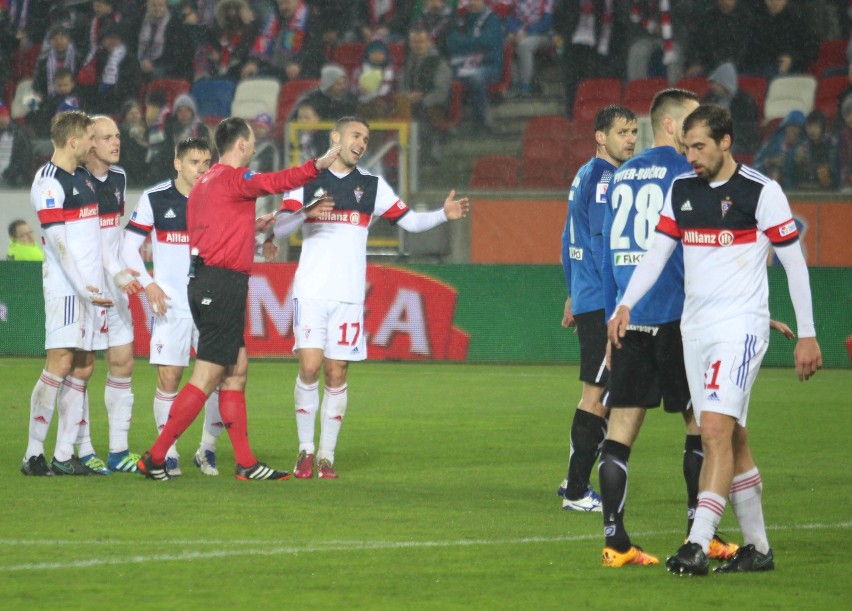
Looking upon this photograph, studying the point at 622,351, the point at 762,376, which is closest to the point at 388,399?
the point at 762,376

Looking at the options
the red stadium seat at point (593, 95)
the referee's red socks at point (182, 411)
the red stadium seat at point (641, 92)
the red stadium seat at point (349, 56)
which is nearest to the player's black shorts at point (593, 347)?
the referee's red socks at point (182, 411)

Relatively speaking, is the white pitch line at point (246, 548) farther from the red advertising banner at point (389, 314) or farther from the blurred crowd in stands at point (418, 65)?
the blurred crowd in stands at point (418, 65)

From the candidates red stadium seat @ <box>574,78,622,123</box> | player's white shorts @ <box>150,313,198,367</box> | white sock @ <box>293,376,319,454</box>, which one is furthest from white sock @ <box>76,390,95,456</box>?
red stadium seat @ <box>574,78,622,123</box>

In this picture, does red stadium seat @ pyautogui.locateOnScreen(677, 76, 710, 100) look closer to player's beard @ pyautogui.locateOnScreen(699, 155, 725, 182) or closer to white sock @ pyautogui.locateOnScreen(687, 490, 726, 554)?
player's beard @ pyautogui.locateOnScreen(699, 155, 725, 182)

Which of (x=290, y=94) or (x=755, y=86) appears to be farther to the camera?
(x=290, y=94)

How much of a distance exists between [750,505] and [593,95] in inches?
604

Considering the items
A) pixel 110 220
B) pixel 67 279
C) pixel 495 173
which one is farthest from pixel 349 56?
pixel 67 279

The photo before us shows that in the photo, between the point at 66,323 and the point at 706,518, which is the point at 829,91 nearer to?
the point at 66,323

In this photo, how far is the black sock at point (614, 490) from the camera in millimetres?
5949

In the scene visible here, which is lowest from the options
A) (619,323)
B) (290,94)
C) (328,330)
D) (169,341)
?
(169,341)

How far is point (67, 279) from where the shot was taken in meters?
8.56

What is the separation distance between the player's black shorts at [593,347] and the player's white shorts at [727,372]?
1906 mm

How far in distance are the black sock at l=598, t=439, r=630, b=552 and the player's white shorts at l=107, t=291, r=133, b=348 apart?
3.92m

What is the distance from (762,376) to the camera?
15.9 metres
